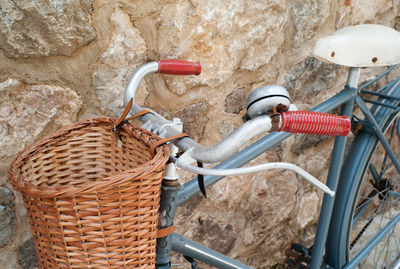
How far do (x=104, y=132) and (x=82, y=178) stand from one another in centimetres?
10

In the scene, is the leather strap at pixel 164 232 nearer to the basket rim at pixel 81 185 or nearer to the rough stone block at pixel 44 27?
the basket rim at pixel 81 185

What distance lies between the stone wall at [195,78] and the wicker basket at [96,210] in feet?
0.80

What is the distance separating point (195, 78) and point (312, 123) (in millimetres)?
509

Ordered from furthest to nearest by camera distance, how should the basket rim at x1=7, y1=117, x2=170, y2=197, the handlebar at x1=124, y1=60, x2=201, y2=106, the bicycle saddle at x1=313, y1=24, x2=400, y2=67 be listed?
the bicycle saddle at x1=313, y1=24, x2=400, y2=67
the handlebar at x1=124, y1=60, x2=201, y2=106
the basket rim at x1=7, y1=117, x2=170, y2=197

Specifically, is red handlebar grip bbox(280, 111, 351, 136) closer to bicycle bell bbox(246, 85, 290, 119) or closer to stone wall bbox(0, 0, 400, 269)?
bicycle bell bbox(246, 85, 290, 119)

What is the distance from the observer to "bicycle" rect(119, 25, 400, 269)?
20.6 inches

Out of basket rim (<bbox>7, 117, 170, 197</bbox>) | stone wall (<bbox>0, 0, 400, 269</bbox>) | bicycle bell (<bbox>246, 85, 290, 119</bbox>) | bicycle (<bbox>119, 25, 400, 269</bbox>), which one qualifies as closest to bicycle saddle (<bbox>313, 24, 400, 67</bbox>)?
bicycle (<bbox>119, 25, 400, 269</bbox>)

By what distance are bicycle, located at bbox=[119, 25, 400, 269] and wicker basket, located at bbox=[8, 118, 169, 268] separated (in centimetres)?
7

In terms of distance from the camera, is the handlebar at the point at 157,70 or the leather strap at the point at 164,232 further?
the handlebar at the point at 157,70

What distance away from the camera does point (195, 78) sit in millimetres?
1006

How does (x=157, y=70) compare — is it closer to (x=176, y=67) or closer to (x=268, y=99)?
(x=176, y=67)

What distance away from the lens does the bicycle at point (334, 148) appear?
1.72ft

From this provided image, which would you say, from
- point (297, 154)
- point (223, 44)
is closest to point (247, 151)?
point (223, 44)

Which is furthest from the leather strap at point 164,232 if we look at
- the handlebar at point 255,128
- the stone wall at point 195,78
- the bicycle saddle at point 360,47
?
the bicycle saddle at point 360,47
